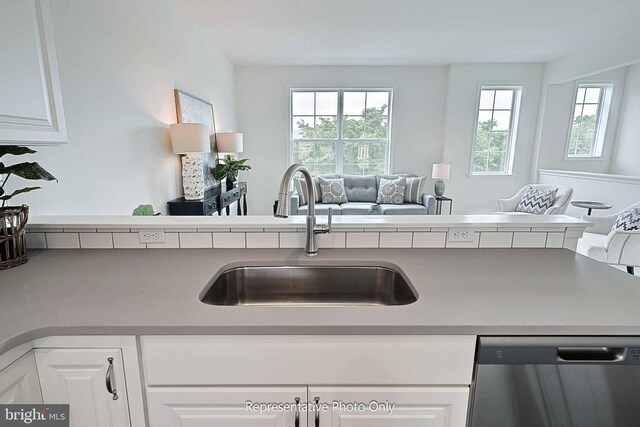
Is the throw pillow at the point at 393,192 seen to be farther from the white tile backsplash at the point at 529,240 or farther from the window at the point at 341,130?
the white tile backsplash at the point at 529,240

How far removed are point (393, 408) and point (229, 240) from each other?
861 mm

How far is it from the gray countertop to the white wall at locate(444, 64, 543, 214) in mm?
4489

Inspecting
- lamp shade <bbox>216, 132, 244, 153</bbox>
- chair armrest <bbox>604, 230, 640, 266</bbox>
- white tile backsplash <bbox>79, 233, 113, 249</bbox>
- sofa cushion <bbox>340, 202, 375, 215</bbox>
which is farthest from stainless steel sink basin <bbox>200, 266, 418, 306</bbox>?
lamp shade <bbox>216, 132, 244, 153</bbox>

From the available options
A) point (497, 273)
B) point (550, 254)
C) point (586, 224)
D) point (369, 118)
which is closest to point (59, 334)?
point (497, 273)

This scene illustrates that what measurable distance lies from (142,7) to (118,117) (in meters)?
0.98

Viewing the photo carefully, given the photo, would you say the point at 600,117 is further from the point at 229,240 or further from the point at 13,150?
the point at 13,150

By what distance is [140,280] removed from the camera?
40.1 inches

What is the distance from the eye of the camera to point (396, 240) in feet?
4.40

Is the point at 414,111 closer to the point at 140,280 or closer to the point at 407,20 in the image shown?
the point at 407,20

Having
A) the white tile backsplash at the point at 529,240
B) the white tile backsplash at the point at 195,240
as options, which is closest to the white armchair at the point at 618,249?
the white tile backsplash at the point at 529,240

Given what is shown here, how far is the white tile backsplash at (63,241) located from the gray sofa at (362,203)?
3.02m

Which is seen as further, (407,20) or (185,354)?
(407,20)

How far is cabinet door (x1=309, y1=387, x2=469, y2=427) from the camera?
2.74 feet

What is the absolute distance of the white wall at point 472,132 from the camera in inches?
203
